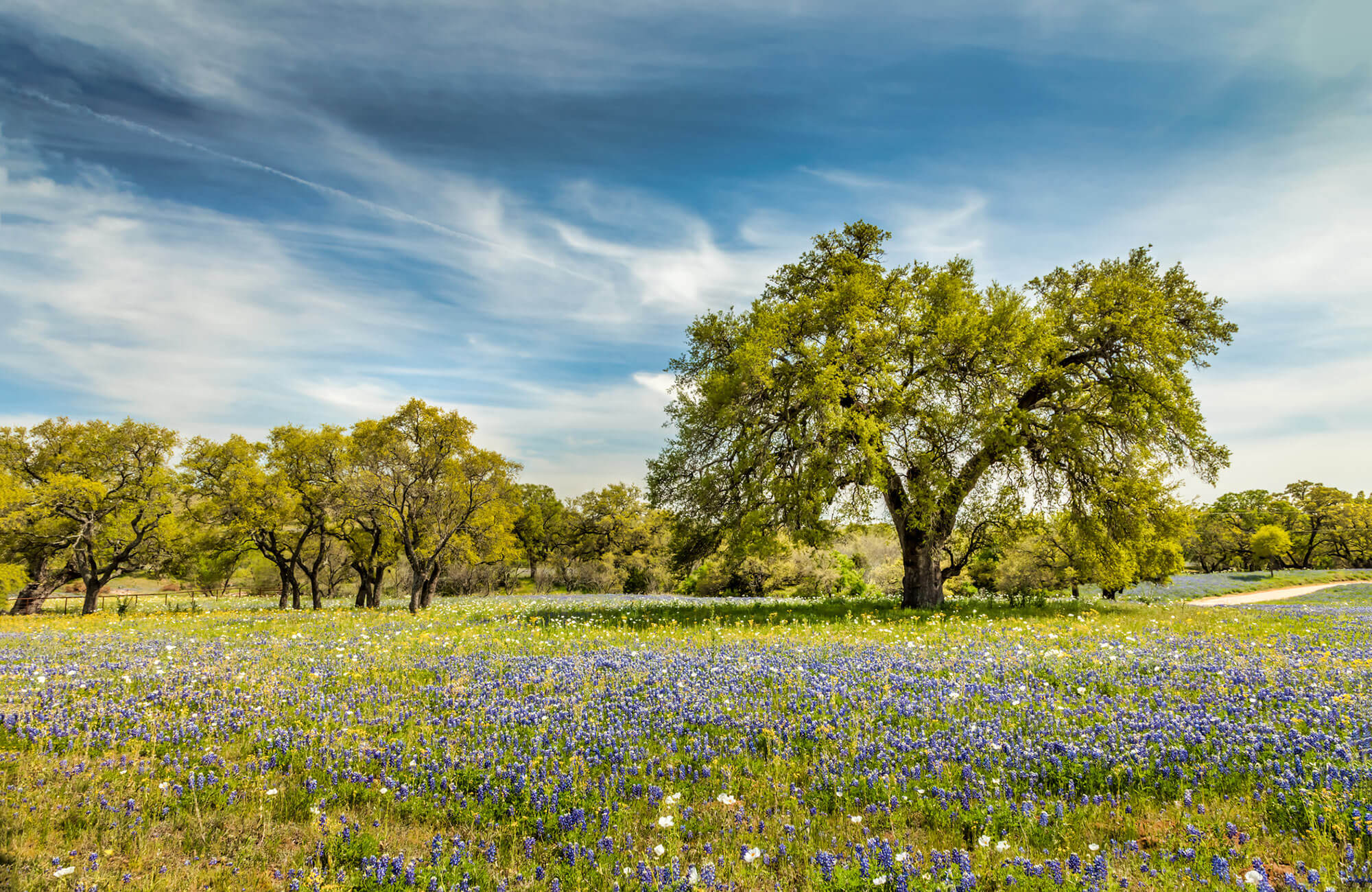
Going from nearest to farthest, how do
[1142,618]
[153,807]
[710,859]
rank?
[710,859] → [153,807] → [1142,618]

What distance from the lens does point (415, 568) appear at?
26516 mm

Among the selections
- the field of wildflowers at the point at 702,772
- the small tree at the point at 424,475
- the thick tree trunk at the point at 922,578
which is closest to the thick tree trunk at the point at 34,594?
the small tree at the point at 424,475

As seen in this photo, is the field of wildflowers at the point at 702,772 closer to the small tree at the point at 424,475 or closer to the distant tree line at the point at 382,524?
the distant tree line at the point at 382,524

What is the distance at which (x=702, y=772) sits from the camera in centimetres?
552

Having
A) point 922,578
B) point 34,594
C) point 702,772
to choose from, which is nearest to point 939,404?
point 922,578

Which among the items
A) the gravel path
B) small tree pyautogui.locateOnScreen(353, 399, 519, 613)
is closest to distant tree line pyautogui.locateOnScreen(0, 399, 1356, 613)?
small tree pyautogui.locateOnScreen(353, 399, 519, 613)

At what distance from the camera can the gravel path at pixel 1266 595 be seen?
3894 centimetres

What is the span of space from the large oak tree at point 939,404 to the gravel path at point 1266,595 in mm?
28352

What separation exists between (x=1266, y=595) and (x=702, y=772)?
185 ft

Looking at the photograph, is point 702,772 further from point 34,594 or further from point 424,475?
point 34,594

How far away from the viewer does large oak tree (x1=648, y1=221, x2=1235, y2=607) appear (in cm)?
1725

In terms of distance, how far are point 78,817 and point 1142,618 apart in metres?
19.6

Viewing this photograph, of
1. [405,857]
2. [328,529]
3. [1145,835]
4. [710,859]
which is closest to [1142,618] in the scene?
[1145,835]

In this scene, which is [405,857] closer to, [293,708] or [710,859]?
[710,859]
